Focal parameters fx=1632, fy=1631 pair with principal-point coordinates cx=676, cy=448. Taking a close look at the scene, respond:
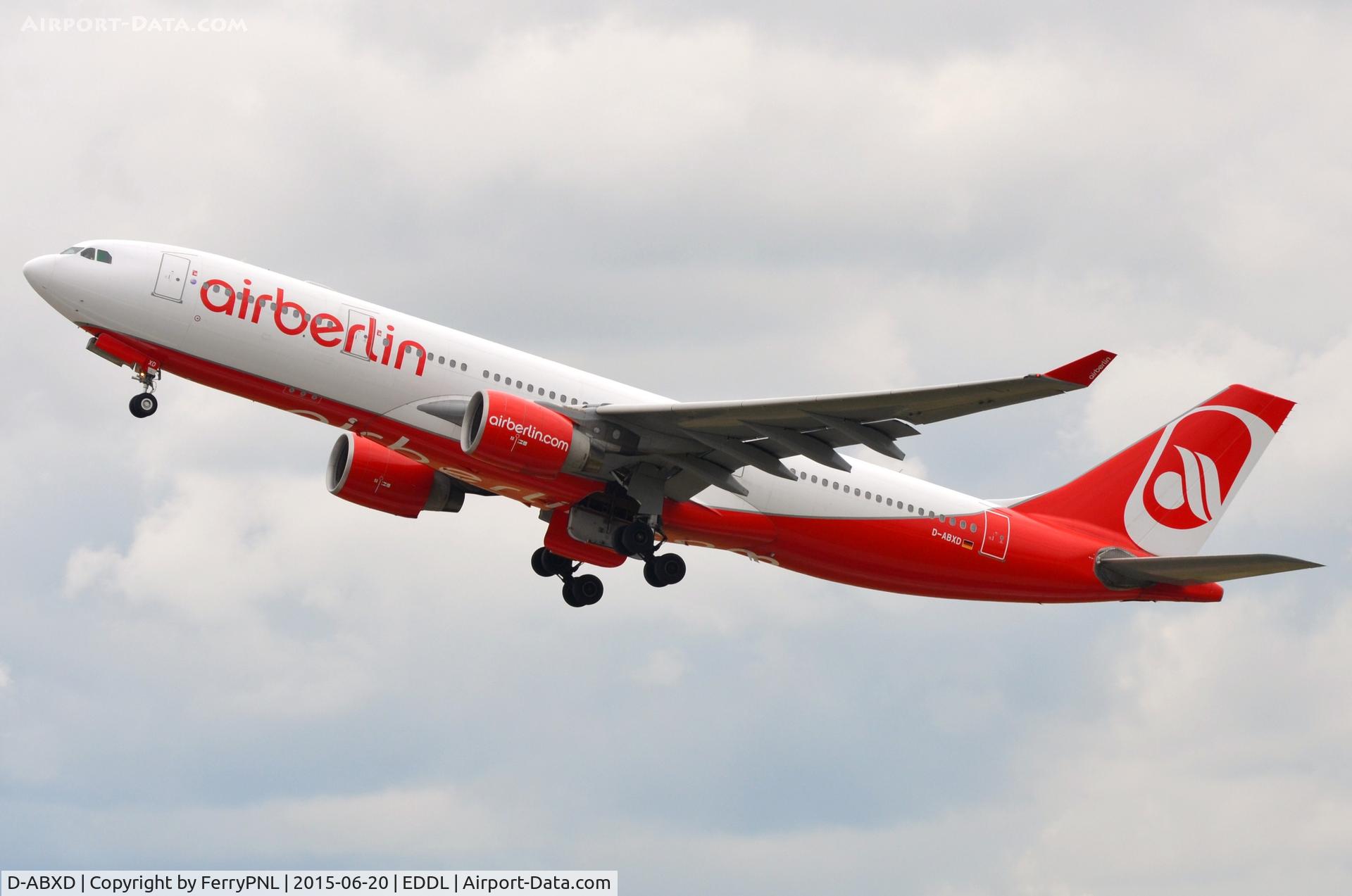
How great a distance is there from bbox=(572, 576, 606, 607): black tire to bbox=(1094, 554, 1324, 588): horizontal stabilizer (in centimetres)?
1347

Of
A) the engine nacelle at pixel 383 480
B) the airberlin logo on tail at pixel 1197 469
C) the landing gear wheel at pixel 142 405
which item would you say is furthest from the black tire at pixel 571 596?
the airberlin logo on tail at pixel 1197 469

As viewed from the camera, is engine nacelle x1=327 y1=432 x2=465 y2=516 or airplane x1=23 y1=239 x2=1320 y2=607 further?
engine nacelle x1=327 y1=432 x2=465 y2=516

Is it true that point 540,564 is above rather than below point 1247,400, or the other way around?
below

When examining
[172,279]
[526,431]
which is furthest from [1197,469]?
[172,279]

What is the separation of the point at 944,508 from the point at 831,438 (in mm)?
6463

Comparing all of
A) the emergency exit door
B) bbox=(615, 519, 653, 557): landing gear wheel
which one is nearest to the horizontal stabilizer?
bbox=(615, 519, 653, 557): landing gear wheel

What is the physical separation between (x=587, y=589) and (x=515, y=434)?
34.2ft

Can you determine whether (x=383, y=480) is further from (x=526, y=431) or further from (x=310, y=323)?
(x=526, y=431)

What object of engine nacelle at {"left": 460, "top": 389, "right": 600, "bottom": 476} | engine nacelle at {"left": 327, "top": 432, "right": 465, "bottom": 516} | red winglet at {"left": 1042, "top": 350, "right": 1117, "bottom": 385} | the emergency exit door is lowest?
red winglet at {"left": 1042, "top": 350, "right": 1117, "bottom": 385}

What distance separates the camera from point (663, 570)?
133 feet

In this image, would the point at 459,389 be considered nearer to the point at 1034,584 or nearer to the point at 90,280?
the point at 90,280

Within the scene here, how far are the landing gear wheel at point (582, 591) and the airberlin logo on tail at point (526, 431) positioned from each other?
945 cm

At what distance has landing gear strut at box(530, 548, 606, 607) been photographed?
4516 cm

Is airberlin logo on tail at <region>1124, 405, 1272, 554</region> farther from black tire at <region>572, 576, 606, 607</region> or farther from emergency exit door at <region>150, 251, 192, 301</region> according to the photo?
emergency exit door at <region>150, 251, 192, 301</region>
